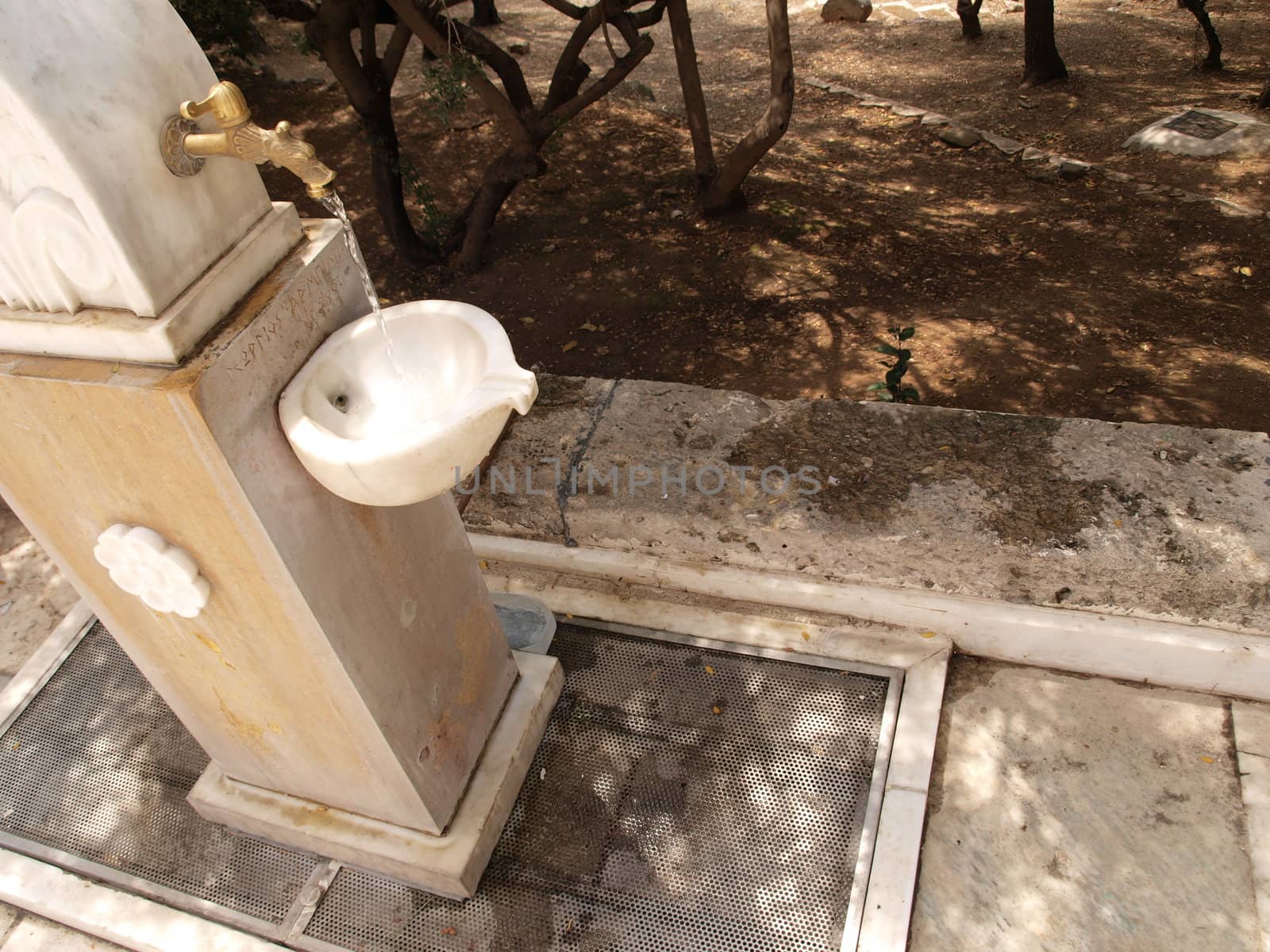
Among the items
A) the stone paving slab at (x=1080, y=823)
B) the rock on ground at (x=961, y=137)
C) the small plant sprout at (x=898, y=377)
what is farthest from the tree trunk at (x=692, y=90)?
the stone paving slab at (x=1080, y=823)

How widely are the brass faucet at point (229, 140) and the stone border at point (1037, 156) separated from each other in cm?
661

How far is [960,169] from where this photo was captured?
7.40 m

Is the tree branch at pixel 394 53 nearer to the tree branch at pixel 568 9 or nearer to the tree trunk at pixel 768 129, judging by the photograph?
the tree branch at pixel 568 9

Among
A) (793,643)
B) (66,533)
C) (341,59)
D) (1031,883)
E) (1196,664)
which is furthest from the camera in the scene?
(341,59)

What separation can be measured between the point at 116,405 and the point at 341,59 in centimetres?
481

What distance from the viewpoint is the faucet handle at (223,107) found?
152cm

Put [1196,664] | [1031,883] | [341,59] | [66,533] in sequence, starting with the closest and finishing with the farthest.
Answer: [66,533] → [1031,883] → [1196,664] → [341,59]

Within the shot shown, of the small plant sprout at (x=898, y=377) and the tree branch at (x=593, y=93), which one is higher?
the tree branch at (x=593, y=93)

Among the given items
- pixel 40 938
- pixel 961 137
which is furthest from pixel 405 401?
pixel 961 137

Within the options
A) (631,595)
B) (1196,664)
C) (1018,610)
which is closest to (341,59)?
(631,595)

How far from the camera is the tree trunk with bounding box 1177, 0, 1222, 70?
8.22 meters

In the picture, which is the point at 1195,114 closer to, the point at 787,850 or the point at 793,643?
the point at 793,643

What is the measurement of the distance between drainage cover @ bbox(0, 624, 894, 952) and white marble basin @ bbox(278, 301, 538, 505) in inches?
54.2

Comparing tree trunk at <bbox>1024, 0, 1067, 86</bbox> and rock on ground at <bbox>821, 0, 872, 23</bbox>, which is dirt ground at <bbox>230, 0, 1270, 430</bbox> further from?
Result: rock on ground at <bbox>821, 0, 872, 23</bbox>
